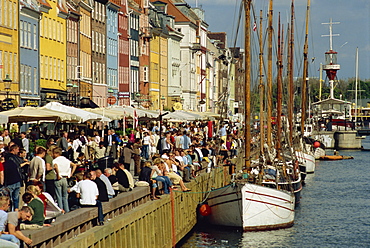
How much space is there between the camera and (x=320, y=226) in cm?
4028

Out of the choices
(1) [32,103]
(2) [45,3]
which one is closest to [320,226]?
(1) [32,103]

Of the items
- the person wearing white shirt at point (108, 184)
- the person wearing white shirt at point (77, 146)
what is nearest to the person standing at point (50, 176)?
the person wearing white shirt at point (108, 184)

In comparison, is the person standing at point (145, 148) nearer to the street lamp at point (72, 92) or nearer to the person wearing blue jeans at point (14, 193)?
the person wearing blue jeans at point (14, 193)

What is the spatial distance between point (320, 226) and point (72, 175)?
17338 millimetres

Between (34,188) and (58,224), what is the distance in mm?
1124

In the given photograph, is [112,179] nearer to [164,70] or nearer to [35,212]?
[35,212]

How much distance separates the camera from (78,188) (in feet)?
72.6

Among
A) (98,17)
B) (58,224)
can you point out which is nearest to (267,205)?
(58,224)

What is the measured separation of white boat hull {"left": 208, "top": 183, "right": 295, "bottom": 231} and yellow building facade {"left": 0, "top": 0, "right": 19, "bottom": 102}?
18629 mm

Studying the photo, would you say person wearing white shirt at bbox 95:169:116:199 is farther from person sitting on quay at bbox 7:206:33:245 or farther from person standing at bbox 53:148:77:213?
person sitting on quay at bbox 7:206:33:245

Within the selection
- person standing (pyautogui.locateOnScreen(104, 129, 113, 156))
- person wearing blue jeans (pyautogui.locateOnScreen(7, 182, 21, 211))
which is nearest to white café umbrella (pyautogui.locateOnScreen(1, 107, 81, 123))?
person standing (pyautogui.locateOnScreen(104, 129, 113, 156))

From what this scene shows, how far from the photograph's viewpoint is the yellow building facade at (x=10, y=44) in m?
51.8

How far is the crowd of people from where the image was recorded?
17609 mm

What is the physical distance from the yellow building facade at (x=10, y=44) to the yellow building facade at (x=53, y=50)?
634cm
